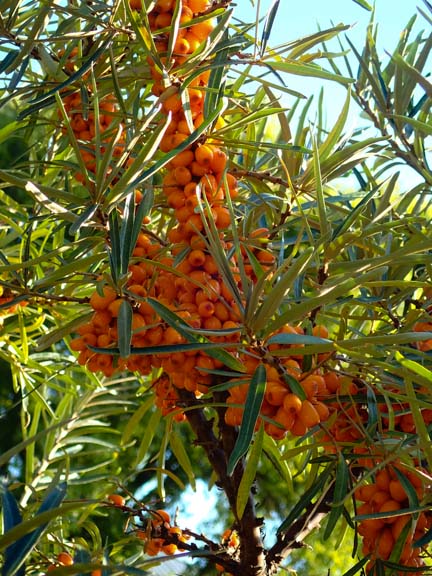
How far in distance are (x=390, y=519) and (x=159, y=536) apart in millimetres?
287

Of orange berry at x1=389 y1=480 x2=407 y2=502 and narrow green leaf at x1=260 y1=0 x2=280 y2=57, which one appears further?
narrow green leaf at x1=260 y1=0 x2=280 y2=57

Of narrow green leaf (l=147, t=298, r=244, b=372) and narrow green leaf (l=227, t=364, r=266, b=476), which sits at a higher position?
narrow green leaf (l=147, t=298, r=244, b=372)

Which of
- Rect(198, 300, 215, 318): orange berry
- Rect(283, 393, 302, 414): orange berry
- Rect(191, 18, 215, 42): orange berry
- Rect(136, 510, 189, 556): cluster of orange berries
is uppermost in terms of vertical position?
Rect(191, 18, 215, 42): orange berry

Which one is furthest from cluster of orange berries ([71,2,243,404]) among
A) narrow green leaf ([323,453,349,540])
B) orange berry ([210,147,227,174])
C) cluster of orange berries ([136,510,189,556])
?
cluster of orange berries ([136,510,189,556])

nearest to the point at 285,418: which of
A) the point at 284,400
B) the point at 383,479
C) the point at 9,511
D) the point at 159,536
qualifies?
the point at 284,400

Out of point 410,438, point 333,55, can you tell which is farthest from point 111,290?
point 333,55

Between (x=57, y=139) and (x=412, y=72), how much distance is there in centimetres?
47

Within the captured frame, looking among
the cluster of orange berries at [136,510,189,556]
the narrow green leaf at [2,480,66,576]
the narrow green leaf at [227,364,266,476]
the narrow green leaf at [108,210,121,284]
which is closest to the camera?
the narrow green leaf at [2,480,66,576]

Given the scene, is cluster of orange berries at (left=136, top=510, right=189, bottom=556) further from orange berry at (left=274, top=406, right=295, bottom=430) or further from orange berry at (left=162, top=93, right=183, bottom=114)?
orange berry at (left=162, top=93, right=183, bottom=114)

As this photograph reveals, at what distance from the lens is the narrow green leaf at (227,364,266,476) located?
0.51m

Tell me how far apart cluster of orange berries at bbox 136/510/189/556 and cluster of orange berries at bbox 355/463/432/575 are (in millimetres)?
242

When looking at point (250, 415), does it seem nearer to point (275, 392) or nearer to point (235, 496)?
point (275, 392)

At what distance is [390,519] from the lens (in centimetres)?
65

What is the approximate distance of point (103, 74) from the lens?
86 cm
